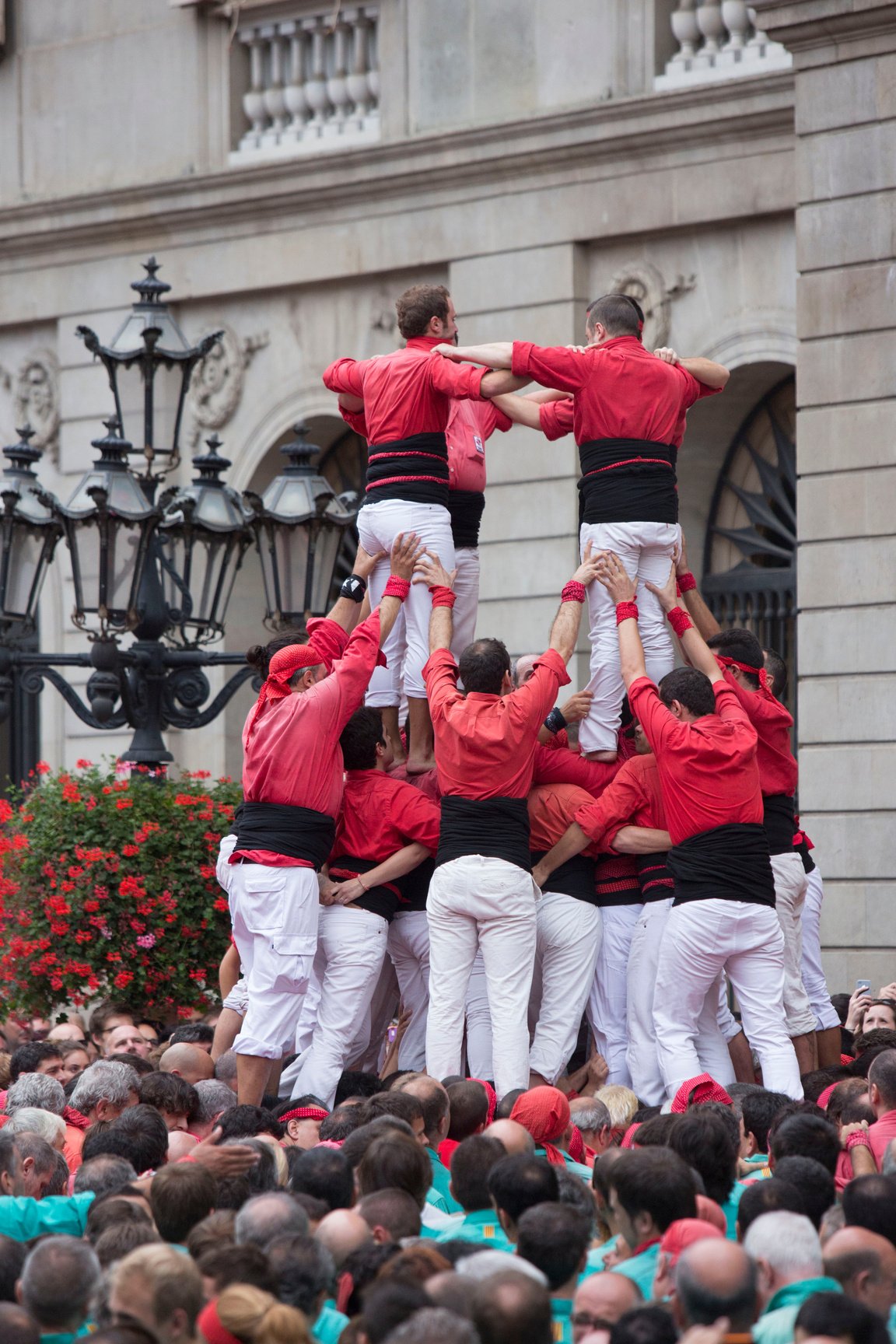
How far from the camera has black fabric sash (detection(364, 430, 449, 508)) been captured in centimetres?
890

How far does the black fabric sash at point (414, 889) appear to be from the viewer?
900cm

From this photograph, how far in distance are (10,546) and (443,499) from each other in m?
3.74

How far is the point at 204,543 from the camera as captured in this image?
472 inches

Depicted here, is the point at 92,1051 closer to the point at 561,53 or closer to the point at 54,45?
the point at 561,53

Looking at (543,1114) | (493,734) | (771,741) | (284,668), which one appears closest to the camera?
(543,1114)

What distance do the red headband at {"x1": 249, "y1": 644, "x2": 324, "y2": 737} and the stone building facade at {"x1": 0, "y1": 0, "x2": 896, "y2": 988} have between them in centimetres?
448

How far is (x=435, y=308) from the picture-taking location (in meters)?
9.05

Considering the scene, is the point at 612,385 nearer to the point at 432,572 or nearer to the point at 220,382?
the point at 432,572

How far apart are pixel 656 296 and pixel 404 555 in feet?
21.8

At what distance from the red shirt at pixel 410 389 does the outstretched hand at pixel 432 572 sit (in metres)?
0.54

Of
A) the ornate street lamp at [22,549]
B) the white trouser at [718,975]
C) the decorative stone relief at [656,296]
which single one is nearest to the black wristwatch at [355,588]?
the white trouser at [718,975]

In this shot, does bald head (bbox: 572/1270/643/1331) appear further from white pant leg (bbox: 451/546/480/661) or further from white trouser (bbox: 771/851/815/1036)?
white pant leg (bbox: 451/546/480/661)

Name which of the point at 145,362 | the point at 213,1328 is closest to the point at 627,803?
the point at 213,1328

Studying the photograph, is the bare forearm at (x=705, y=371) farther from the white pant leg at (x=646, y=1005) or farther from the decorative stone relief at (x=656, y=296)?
the decorative stone relief at (x=656, y=296)
